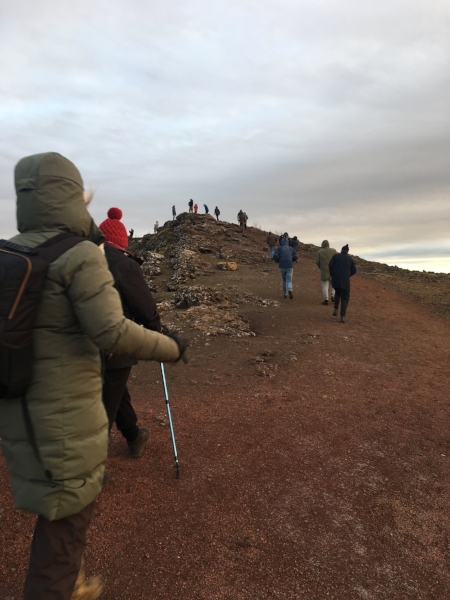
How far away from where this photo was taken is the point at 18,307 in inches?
71.3

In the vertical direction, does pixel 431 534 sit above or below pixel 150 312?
below

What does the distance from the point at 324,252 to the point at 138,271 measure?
1138cm

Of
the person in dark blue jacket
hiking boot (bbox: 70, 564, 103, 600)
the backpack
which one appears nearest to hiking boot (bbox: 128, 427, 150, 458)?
hiking boot (bbox: 70, 564, 103, 600)

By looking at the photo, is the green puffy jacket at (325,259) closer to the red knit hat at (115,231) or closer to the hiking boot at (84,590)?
the red knit hat at (115,231)

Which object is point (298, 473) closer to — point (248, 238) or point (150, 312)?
point (150, 312)

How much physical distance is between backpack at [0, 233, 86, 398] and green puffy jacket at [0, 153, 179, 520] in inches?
2.3

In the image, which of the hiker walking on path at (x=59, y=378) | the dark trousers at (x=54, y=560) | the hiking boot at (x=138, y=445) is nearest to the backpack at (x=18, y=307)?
the hiker walking on path at (x=59, y=378)

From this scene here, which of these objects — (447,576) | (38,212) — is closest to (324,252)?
(447,576)

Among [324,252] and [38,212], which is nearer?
[38,212]

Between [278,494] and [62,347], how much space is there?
Answer: 279 cm

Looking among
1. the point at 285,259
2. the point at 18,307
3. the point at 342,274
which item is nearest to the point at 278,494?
the point at 18,307

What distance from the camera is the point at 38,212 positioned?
2.05 m

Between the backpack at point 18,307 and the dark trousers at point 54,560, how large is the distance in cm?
74

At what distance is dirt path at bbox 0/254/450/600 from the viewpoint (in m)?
2.88
